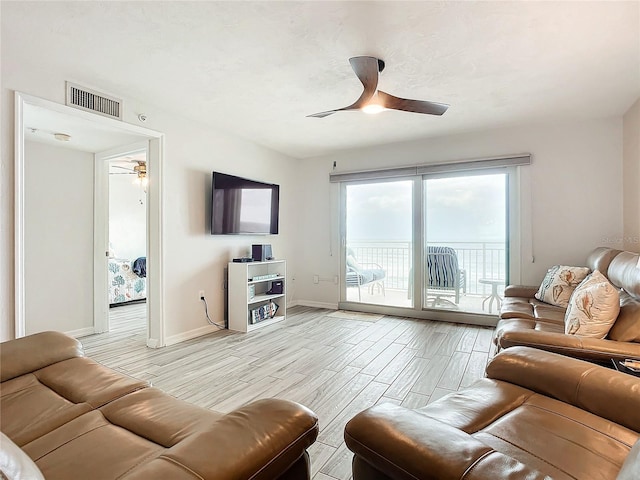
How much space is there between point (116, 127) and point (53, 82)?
519 mm

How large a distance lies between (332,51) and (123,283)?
5.22 m

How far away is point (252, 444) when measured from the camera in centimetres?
82

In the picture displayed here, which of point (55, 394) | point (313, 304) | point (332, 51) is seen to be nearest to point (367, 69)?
point (332, 51)

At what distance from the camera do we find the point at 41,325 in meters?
3.46

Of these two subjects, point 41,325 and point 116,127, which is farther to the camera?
point 41,325

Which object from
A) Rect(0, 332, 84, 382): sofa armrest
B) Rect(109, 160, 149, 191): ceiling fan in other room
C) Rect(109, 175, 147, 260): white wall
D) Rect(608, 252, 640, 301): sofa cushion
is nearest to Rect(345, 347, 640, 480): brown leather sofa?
Rect(608, 252, 640, 301): sofa cushion

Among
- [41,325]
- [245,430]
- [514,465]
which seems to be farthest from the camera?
[41,325]

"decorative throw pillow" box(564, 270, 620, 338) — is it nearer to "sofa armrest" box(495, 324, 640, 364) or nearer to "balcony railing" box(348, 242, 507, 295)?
"sofa armrest" box(495, 324, 640, 364)

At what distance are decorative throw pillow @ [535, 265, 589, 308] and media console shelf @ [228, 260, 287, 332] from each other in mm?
3026

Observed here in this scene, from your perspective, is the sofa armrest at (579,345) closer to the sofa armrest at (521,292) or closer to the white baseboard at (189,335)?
the sofa armrest at (521,292)

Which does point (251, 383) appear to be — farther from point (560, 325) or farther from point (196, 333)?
point (560, 325)

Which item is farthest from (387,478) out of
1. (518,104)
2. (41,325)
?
(41,325)

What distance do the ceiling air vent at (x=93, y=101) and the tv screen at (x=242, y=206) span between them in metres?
1.11

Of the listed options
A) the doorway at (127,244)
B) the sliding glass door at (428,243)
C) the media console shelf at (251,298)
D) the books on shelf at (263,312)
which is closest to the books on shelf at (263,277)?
the media console shelf at (251,298)
